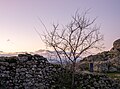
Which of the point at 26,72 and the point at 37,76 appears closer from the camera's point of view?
the point at 26,72

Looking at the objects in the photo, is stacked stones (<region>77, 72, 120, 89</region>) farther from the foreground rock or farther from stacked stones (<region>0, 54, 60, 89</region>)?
stacked stones (<region>0, 54, 60, 89</region>)

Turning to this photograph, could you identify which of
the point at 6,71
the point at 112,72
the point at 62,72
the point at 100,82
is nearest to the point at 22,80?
the point at 6,71

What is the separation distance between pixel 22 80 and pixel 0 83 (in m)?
1.23

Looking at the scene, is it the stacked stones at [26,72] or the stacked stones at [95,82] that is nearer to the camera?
the stacked stones at [26,72]

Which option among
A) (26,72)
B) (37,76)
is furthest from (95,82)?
(26,72)

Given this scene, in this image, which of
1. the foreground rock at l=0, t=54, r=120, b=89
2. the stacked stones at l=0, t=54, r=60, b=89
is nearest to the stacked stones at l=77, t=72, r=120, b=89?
the foreground rock at l=0, t=54, r=120, b=89

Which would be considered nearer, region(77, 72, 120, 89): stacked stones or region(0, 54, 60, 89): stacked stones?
region(0, 54, 60, 89): stacked stones

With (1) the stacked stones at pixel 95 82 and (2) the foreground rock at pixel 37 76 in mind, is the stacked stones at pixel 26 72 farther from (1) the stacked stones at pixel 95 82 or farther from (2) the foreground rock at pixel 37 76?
(1) the stacked stones at pixel 95 82

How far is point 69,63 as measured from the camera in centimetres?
1619

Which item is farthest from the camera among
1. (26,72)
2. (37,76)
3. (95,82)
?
(95,82)

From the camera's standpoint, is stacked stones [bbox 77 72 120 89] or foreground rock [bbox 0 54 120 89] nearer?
foreground rock [bbox 0 54 120 89]

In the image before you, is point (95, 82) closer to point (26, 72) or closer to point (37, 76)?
point (37, 76)

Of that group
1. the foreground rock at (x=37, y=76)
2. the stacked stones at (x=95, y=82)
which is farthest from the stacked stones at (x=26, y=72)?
the stacked stones at (x=95, y=82)

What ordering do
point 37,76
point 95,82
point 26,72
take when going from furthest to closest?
point 95,82, point 37,76, point 26,72
